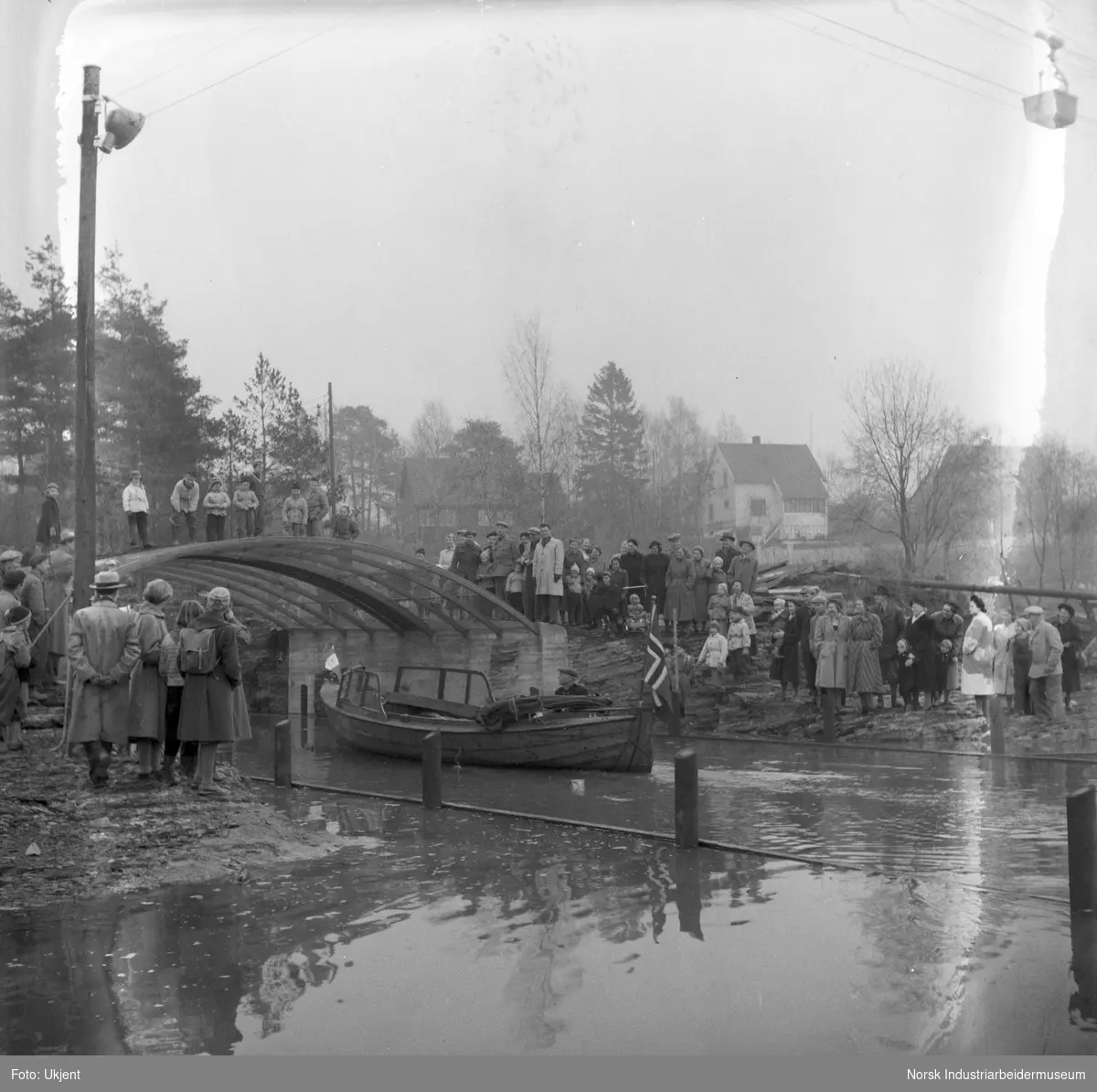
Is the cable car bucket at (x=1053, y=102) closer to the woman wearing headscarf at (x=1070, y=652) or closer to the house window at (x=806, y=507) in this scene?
the woman wearing headscarf at (x=1070, y=652)

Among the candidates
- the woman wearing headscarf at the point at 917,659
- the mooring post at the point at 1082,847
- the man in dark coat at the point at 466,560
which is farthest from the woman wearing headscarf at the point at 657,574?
the mooring post at the point at 1082,847

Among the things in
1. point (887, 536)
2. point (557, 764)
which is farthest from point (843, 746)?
point (887, 536)

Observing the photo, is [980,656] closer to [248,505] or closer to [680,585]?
[680,585]

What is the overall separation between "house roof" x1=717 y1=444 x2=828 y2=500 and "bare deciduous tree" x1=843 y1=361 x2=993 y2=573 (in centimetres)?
74

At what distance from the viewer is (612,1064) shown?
419cm

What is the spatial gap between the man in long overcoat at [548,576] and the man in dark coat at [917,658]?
7.51 meters

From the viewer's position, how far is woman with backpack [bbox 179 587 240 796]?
9297 millimetres

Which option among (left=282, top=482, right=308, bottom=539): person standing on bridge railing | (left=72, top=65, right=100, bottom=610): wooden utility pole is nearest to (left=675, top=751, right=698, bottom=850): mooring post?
(left=72, top=65, right=100, bottom=610): wooden utility pole

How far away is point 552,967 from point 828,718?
13.9 meters

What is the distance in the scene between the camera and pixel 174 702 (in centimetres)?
962

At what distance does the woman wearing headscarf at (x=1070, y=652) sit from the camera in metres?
15.6

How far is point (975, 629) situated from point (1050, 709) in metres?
1.34

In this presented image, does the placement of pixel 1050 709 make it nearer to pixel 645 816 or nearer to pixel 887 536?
pixel 645 816

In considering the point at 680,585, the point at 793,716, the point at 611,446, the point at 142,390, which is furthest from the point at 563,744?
the point at 611,446
